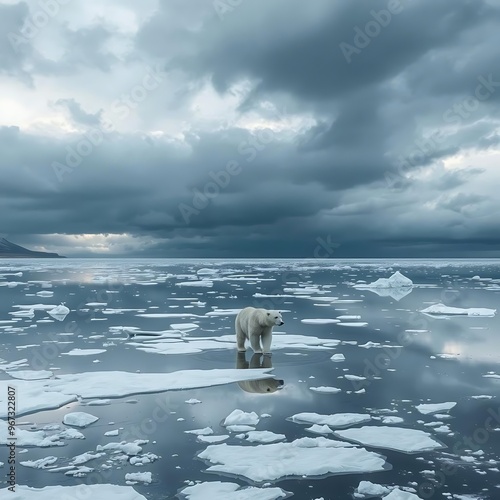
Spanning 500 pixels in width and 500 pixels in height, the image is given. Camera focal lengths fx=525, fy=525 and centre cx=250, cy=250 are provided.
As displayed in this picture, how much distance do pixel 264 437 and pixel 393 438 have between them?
1505 millimetres

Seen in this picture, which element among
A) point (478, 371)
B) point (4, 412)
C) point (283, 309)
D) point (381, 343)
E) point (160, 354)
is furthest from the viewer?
point (283, 309)

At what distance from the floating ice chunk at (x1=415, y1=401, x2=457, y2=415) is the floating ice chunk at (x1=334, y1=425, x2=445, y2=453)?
893mm

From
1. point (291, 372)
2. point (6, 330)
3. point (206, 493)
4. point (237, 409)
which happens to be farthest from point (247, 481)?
point (6, 330)

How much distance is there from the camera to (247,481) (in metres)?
5.05

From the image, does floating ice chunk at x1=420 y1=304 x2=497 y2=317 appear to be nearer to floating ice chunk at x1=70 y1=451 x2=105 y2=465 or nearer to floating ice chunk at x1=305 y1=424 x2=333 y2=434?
floating ice chunk at x1=305 y1=424 x2=333 y2=434

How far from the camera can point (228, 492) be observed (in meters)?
4.77

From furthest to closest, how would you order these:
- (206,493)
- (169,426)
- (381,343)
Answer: (381,343), (169,426), (206,493)

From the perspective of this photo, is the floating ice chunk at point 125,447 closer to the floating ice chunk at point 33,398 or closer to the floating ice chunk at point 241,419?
the floating ice chunk at point 241,419

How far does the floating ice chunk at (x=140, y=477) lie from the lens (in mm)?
5028

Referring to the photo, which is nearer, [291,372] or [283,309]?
[291,372]

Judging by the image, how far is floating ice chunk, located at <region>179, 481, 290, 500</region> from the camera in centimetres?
467

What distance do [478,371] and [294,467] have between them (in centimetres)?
579

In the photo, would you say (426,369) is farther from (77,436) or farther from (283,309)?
(283,309)

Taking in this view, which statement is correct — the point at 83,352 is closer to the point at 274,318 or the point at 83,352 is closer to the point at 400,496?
the point at 274,318
